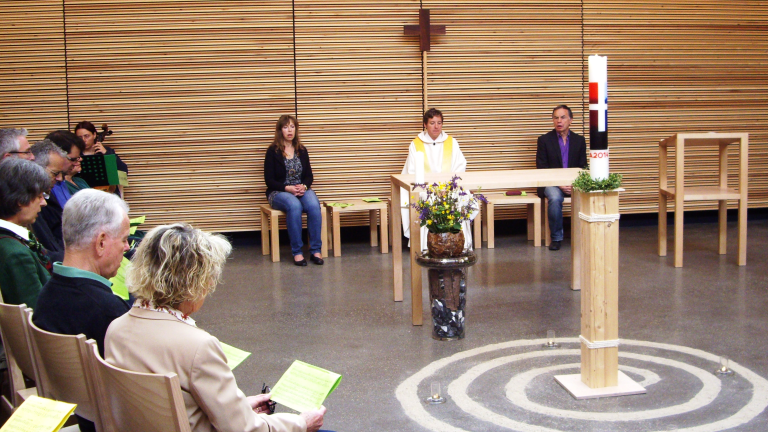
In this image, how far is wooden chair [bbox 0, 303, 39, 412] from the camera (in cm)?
238

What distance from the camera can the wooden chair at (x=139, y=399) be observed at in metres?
1.73

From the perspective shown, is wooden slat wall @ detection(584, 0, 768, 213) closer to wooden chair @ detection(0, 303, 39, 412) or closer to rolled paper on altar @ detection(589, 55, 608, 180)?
rolled paper on altar @ detection(589, 55, 608, 180)

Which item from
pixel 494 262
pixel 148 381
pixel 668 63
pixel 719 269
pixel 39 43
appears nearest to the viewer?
pixel 148 381

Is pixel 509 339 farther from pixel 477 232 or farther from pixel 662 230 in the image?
pixel 477 232

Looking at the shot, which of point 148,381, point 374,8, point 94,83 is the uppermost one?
point 374,8

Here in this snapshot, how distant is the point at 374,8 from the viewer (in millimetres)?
8164

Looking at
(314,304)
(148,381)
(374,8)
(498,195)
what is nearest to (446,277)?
(314,304)

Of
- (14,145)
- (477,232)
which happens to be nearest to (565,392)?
(14,145)

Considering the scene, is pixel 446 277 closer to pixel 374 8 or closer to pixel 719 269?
pixel 719 269

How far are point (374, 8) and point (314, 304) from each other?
3.89 meters

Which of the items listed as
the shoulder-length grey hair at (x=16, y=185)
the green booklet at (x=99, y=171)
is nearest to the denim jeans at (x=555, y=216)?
the green booklet at (x=99, y=171)

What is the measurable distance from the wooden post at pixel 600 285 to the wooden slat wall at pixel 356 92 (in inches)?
188

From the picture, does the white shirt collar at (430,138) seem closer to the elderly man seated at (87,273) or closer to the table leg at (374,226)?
the table leg at (374,226)

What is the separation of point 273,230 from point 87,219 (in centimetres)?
478
